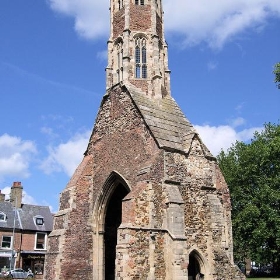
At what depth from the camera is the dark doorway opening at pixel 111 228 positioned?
755 inches

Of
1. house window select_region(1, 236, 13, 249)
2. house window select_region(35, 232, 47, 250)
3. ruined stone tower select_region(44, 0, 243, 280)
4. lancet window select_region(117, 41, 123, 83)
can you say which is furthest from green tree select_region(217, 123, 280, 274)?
house window select_region(1, 236, 13, 249)

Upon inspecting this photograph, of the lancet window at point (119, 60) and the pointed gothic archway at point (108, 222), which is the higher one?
the lancet window at point (119, 60)

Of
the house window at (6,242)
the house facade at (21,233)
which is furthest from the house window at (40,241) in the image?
the house window at (6,242)

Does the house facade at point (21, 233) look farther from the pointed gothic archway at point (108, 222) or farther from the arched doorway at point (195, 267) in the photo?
the arched doorway at point (195, 267)

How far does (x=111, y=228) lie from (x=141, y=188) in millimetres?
5498

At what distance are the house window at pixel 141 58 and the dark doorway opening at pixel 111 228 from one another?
5.93m

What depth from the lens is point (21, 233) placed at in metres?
37.6

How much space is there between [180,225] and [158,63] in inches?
361

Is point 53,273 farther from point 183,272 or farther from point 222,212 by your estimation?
point 222,212

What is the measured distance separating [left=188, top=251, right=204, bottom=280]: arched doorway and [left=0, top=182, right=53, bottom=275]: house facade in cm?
2447

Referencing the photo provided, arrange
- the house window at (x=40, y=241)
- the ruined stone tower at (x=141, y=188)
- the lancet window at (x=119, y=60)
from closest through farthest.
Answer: the ruined stone tower at (x=141, y=188) → the lancet window at (x=119, y=60) → the house window at (x=40, y=241)

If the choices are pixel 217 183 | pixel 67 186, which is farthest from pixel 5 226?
pixel 217 183

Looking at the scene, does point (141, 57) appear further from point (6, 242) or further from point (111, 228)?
point (6, 242)

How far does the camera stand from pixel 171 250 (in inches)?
551
